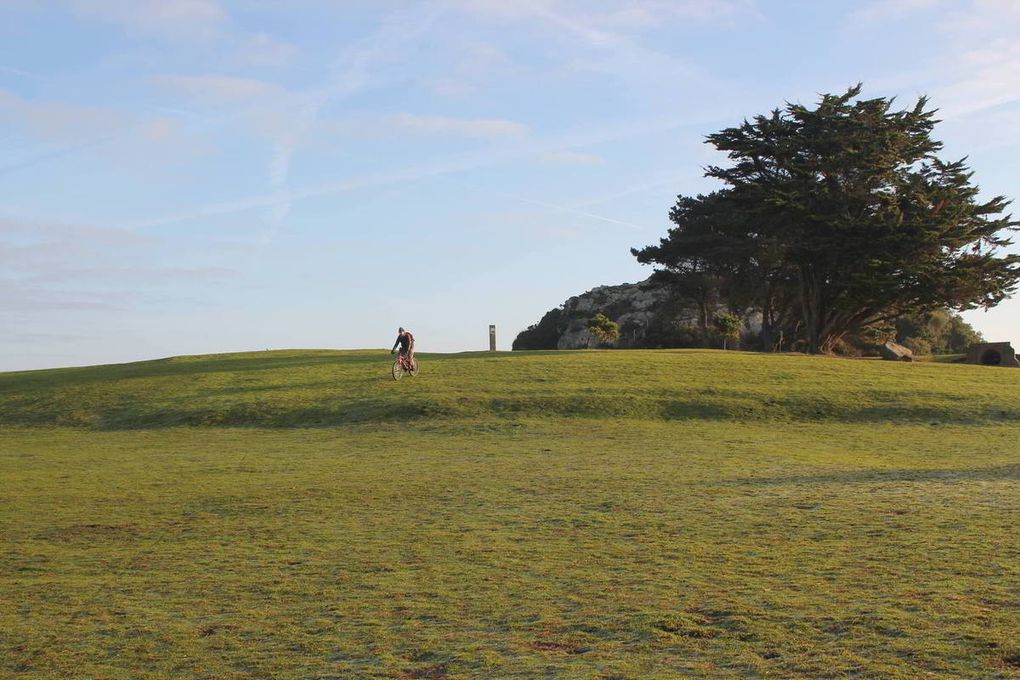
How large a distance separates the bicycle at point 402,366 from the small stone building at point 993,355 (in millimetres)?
31834

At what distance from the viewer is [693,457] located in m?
19.0

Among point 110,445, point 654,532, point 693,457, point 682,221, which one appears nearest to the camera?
point 654,532

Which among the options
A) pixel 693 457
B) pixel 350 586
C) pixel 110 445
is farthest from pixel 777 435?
pixel 350 586

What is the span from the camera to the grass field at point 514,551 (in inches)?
256

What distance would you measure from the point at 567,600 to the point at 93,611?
3750mm

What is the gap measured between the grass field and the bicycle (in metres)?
7.55

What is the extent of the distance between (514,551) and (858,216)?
48750mm

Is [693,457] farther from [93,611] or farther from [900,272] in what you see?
[900,272]

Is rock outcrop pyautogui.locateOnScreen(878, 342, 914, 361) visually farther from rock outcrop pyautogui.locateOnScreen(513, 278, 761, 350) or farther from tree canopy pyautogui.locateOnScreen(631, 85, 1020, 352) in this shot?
rock outcrop pyautogui.locateOnScreen(513, 278, 761, 350)

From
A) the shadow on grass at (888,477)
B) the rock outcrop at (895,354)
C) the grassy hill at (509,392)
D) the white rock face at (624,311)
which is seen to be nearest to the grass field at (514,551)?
the shadow on grass at (888,477)

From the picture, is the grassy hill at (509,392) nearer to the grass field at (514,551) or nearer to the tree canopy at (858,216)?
the grass field at (514,551)

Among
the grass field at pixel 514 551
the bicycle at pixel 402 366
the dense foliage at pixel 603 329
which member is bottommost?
the grass field at pixel 514 551

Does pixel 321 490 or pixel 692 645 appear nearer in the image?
pixel 692 645

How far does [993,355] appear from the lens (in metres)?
52.5
